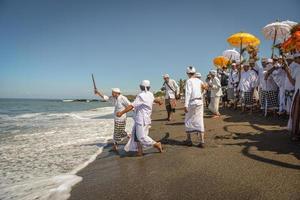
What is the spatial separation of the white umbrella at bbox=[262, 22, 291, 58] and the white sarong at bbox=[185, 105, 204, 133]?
21.9 feet

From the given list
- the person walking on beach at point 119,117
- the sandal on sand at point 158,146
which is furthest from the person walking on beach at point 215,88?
the sandal on sand at point 158,146

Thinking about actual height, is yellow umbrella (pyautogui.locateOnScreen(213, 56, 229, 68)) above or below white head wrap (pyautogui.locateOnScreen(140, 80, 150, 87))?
above

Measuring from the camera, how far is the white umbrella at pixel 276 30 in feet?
33.9

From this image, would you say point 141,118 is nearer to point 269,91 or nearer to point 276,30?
point 269,91

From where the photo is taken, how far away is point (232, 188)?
3.49 meters

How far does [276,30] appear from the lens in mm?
10539

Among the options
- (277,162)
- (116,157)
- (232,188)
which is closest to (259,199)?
(232,188)

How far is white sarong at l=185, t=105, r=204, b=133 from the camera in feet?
19.6

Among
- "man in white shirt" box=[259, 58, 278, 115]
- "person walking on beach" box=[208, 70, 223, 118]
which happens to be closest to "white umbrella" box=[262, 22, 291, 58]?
"man in white shirt" box=[259, 58, 278, 115]

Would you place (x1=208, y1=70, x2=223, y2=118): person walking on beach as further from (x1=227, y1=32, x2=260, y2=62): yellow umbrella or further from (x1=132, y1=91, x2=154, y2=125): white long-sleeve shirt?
(x1=132, y1=91, x2=154, y2=125): white long-sleeve shirt

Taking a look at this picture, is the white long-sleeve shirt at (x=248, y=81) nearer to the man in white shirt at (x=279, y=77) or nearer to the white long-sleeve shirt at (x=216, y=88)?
the white long-sleeve shirt at (x=216, y=88)

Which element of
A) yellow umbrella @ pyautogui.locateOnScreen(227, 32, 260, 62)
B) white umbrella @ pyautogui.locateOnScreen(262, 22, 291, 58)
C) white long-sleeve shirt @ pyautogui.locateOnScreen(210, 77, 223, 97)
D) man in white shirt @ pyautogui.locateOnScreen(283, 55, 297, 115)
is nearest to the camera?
man in white shirt @ pyautogui.locateOnScreen(283, 55, 297, 115)

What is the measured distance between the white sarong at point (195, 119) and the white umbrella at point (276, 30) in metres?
6.69

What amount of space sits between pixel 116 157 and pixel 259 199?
3766 mm
